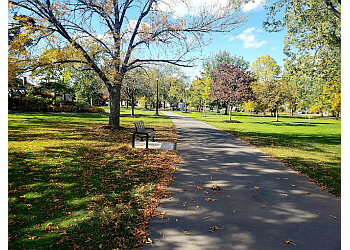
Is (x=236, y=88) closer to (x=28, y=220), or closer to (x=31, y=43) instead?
(x=31, y=43)

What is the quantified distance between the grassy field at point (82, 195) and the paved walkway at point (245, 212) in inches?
16.3

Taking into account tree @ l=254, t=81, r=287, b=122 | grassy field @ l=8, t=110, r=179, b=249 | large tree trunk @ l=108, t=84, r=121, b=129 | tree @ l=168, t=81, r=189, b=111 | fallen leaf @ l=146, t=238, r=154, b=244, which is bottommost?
fallen leaf @ l=146, t=238, r=154, b=244

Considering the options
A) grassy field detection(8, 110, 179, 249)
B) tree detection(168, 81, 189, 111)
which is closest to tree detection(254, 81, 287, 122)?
grassy field detection(8, 110, 179, 249)

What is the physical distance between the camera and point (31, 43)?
33.0 ft

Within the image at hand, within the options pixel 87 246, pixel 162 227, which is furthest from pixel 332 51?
pixel 87 246

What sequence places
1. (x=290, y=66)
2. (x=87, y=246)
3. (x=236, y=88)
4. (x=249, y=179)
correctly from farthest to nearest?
(x=236, y=88) → (x=290, y=66) → (x=249, y=179) → (x=87, y=246)

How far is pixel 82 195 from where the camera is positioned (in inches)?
169

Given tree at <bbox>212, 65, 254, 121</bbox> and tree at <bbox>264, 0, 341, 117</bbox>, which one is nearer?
tree at <bbox>264, 0, 341, 117</bbox>

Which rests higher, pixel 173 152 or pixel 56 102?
pixel 56 102

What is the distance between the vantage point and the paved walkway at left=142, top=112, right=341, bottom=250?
2.94 meters

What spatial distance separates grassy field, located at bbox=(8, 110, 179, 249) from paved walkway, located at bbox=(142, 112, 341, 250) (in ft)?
1.36

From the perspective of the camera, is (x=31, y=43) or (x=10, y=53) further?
(x=31, y=43)

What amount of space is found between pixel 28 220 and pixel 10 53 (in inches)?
269

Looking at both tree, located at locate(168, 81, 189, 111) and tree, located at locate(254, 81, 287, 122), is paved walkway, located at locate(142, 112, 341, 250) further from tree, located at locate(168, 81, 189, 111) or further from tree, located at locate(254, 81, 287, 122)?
tree, located at locate(168, 81, 189, 111)
